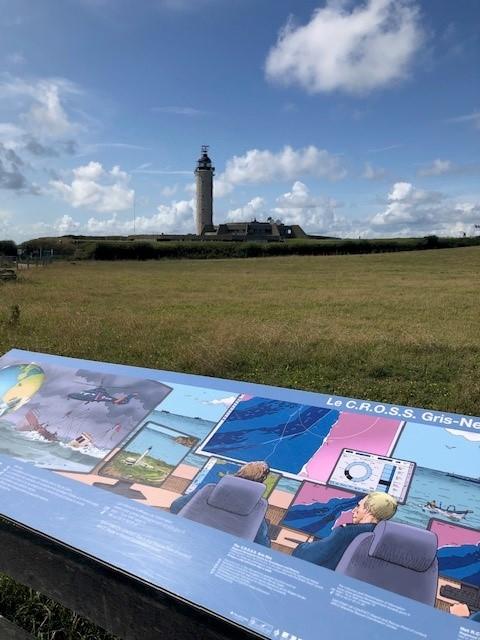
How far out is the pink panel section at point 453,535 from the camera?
1.91m

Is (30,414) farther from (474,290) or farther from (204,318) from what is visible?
(474,290)

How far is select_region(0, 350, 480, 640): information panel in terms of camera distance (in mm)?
1747

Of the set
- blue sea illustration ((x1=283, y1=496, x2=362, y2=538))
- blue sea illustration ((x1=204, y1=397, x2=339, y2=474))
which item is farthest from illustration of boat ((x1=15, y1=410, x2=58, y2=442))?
blue sea illustration ((x1=283, y1=496, x2=362, y2=538))

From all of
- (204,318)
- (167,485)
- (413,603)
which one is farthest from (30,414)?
(204,318)

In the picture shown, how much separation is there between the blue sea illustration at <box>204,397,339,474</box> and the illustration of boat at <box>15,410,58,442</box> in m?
0.95

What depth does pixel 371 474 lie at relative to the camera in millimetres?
2270

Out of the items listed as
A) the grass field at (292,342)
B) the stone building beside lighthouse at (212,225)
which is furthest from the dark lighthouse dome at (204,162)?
the grass field at (292,342)

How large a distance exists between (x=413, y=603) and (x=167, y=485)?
1160mm

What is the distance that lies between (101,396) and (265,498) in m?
1.38

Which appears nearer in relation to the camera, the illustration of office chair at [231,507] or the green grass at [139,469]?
the illustration of office chair at [231,507]

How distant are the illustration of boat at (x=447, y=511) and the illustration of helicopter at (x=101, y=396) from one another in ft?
5.72

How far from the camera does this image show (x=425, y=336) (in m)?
8.65

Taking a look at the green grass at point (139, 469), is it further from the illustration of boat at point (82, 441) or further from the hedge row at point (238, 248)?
the hedge row at point (238, 248)

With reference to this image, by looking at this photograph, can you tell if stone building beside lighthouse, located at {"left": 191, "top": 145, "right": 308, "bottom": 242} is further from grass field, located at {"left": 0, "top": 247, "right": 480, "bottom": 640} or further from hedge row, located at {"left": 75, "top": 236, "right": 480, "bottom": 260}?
grass field, located at {"left": 0, "top": 247, "right": 480, "bottom": 640}
